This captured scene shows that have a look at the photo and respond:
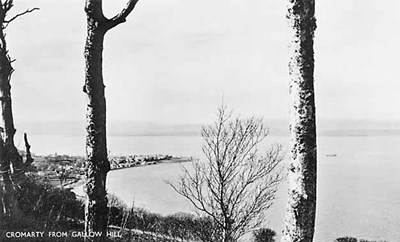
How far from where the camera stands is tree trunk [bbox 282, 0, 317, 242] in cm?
301

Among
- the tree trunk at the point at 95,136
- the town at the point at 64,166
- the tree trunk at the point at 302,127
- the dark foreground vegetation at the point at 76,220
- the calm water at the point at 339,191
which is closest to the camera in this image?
the tree trunk at the point at 302,127

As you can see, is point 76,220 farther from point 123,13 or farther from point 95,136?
point 123,13

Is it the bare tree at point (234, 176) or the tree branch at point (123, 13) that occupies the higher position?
the tree branch at point (123, 13)

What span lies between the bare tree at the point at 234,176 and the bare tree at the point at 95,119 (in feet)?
31.6

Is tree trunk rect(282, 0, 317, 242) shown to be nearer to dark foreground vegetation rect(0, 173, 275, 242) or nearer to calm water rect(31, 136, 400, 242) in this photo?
dark foreground vegetation rect(0, 173, 275, 242)

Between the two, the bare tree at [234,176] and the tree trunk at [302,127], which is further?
the bare tree at [234,176]

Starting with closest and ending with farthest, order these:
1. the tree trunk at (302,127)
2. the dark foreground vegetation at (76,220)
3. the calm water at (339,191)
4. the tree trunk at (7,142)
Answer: the tree trunk at (302,127) < the dark foreground vegetation at (76,220) < the tree trunk at (7,142) < the calm water at (339,191)

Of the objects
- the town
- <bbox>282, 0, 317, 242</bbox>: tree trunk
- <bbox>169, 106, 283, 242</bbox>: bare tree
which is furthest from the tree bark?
<bbox>169, 106, 283, 242</bbox>: bare tree

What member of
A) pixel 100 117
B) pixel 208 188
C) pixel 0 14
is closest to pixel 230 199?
pixel 208 188

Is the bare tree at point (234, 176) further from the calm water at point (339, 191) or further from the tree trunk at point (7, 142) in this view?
the tree trunk at point (7, 142)

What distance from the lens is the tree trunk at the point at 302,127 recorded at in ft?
9.87

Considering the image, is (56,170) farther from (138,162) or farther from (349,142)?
(349,142)

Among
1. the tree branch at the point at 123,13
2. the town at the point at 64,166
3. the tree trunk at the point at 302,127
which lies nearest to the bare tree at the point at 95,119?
the tree branch at the point at 123,13

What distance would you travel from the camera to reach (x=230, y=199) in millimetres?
13469
